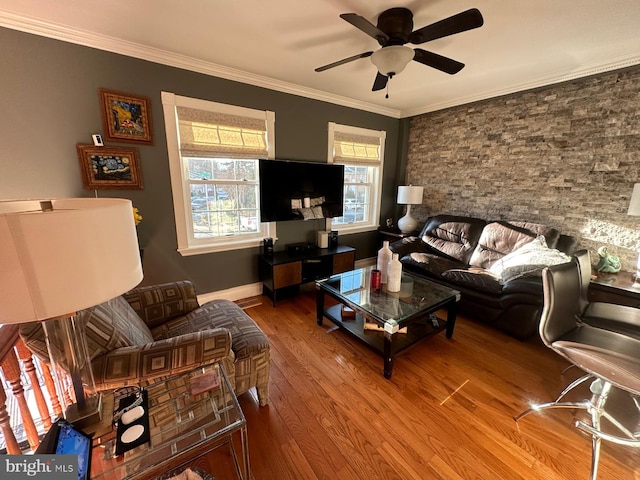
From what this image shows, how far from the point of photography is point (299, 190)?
322 centimetres

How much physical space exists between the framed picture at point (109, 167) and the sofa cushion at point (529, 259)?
3669mm

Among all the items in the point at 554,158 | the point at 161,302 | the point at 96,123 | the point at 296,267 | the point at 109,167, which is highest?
the point at 96,123

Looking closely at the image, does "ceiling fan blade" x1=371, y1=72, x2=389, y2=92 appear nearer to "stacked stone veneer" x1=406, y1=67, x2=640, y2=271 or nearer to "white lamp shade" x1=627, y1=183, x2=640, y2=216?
"stacked stone veneer" x1=406, y1=67, x2=640, y2=271

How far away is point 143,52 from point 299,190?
191 centimetres

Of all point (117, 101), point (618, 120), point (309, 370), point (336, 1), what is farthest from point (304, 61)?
point (618, 120)

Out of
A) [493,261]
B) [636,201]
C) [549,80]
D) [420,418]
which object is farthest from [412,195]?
[420,418]

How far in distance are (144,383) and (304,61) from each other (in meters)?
2.79

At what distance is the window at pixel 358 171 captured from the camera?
3644 mm

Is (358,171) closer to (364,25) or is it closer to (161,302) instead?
(364,25)

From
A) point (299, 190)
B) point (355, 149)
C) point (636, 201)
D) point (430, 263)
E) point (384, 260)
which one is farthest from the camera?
point (355, 149)

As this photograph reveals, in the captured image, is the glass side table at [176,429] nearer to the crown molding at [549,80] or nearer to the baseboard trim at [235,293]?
the baseboard trim at [235,293]

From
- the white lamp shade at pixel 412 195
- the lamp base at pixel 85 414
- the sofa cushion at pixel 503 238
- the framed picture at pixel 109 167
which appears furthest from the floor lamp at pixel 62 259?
the white lamp shade at pixel 412 195

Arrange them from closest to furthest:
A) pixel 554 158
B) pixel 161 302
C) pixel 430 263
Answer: pixel 161 302 < pixel 554 158 < pixel 430 263

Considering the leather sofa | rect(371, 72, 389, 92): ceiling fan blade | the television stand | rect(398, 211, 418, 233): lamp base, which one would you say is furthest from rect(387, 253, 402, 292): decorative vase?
rect(398, 211, 418, 233): lamp base
